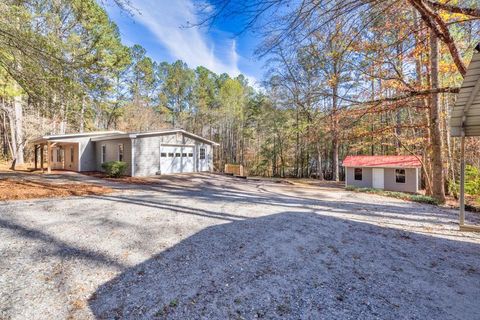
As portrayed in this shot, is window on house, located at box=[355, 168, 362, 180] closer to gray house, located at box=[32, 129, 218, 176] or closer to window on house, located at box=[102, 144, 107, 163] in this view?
gray house, located at box=[32, 129, 218, 176]

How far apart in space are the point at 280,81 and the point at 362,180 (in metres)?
10.9

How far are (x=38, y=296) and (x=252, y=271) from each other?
2393mm

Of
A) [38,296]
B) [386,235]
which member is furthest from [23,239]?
[386,235]

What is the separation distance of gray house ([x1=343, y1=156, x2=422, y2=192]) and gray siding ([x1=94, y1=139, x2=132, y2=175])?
14.7 metres

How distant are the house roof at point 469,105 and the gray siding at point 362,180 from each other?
12012 millimetres

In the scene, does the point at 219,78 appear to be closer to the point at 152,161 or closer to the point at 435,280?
the point at 152,161

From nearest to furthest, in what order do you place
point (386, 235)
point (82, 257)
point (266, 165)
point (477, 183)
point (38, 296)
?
point (38, 296)
point (82, 257)
point (386, 235)
point (477, 183)
point (266, 165)

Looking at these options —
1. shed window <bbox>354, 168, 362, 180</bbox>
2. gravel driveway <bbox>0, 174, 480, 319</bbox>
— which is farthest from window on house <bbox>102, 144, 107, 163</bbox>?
shed window <bbox>354, 168, 362, 180</bbox>

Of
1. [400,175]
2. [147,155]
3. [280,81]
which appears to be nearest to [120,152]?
[147,155]

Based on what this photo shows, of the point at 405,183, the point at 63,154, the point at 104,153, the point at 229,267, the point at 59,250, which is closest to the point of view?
the point at 229,267

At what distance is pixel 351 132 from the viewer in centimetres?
1107

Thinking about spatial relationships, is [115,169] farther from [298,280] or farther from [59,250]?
[298,280]

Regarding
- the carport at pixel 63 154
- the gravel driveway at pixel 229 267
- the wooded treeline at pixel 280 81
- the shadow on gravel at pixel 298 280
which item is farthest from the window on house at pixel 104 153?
the shadow on gravel at pixel 298 280

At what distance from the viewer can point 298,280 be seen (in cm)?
282
